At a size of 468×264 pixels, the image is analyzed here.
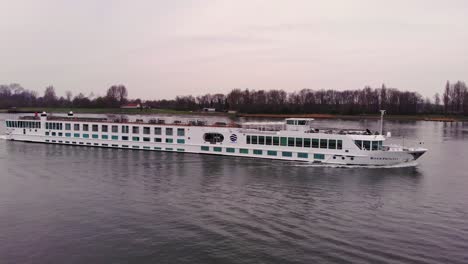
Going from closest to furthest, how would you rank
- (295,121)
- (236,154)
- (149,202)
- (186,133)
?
Result: 1. (149,202)
2. (295,121)
3. (236,154)
4. (186,133)

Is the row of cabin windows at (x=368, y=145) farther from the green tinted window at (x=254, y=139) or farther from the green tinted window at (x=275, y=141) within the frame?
the green tinted window at (x=254, y=139)

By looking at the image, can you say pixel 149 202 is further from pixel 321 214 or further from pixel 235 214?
pixel 321 214

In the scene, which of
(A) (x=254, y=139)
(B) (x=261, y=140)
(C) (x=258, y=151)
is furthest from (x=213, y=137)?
(B) (x=261, y=140)

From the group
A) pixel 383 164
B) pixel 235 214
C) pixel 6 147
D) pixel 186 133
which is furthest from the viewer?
pixel 6 147

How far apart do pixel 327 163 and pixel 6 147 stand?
54069mm

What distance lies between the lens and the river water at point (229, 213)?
80.6 ft

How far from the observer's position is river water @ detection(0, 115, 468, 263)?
24562mm

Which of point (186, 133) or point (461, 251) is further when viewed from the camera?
point (186, 133)

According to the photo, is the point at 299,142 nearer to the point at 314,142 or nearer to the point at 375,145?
the point at 314,142

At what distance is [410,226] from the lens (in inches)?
1164

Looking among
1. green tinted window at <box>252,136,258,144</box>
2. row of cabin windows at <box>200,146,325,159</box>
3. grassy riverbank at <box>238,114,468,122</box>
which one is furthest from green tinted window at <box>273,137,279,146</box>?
grassy riverbank at <box>238,114,468,122</box>

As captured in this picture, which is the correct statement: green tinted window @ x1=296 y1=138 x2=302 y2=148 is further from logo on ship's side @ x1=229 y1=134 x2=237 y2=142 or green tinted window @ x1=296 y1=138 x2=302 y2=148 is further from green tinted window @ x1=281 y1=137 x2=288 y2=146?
logo on ship's side @ x1=229 y1=134 x2=237 y2=142

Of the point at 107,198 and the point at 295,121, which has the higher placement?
the point at 295,121

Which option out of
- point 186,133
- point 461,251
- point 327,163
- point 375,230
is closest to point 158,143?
point 186,133
